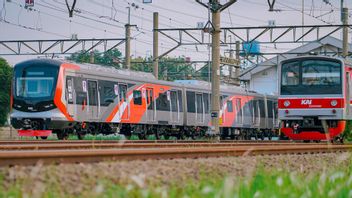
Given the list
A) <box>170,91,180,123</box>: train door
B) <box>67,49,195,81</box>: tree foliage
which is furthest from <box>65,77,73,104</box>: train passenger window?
<box>67,49,195,81</box>: tree foliage

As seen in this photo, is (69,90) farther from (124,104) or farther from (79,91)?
(124,104)

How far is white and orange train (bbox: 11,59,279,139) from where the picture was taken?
23891mm

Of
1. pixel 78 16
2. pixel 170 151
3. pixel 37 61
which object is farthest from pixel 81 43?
pixel 170 151

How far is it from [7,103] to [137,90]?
35.5 m

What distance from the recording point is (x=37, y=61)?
957 inches

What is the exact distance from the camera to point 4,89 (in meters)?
63.7

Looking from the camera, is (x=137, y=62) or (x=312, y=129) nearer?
(x=312, y=129)

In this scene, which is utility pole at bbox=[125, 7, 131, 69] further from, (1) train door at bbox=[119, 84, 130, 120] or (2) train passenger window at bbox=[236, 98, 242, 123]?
(1) train door at bbox=[119, 84, 130, 120]

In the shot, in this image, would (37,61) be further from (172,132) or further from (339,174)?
(339,174)

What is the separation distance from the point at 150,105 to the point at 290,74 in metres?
6.41

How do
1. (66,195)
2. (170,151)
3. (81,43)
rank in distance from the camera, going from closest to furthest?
(66,195), (170,151), (81,43)

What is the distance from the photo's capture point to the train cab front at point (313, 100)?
78.7 feet

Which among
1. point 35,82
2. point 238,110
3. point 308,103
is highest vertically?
point 35,82

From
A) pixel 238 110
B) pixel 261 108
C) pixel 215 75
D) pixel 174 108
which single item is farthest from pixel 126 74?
pixel 261 108
